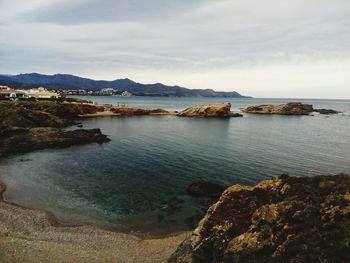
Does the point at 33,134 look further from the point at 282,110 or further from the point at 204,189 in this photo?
the point at 282,110

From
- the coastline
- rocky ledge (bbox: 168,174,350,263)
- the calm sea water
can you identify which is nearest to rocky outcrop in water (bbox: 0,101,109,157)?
the calm sea water

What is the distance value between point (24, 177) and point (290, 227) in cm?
3970

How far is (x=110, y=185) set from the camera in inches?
1569

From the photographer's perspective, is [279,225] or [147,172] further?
[147,172]

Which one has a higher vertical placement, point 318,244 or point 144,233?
point 318,244

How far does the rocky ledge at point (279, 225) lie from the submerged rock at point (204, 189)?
55.0ft

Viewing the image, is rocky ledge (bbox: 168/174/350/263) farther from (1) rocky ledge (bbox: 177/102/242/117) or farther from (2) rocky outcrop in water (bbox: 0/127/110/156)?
(1) rocky ledge (bbox: 177/102/242/117)

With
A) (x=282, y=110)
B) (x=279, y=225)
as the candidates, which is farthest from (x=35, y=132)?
(x=282, y=110)

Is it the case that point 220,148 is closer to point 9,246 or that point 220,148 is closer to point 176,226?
point 176,226

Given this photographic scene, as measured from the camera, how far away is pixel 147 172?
46094 millimetres

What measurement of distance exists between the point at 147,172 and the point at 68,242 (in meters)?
22.2

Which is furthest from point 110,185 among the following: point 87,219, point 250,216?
point 250,216

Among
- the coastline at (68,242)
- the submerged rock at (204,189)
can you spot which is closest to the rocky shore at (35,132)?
the coastline at (68,242)

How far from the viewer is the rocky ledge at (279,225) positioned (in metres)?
13.9
